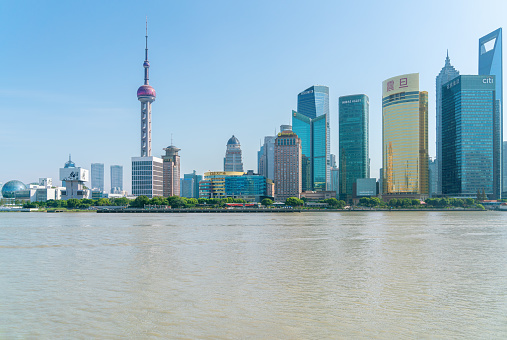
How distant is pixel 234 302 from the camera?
91.1ft

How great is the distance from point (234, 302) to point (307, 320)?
19.1 feet

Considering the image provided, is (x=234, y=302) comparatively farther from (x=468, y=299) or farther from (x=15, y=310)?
(x=468, y=299)

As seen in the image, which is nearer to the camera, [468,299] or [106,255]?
[468,299]

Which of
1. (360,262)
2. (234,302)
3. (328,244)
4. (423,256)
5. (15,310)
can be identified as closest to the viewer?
(15,310)

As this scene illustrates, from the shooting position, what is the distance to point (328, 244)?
63969 mm

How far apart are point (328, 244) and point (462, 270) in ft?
82.4

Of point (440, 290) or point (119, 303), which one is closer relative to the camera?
point (119, 303)

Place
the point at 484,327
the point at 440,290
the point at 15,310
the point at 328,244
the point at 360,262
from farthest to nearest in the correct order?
the point at 328,244, the point at 360,262, the point at 440,290, the point at 15,310, the point at 484,327

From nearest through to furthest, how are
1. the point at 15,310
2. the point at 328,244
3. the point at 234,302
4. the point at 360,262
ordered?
the point at 15,310 → the point at 234,302 → the point at 360,262 → the point at 328,244

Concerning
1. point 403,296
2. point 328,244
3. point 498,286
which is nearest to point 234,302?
point 403,296

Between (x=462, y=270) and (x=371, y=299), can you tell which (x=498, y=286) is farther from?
(x=371, y=299)

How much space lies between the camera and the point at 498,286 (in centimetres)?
3275

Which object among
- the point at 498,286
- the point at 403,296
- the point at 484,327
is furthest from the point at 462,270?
the point at 484,327

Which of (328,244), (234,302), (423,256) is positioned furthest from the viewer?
(328,244)
